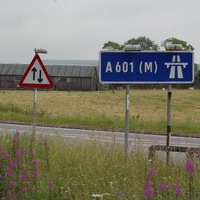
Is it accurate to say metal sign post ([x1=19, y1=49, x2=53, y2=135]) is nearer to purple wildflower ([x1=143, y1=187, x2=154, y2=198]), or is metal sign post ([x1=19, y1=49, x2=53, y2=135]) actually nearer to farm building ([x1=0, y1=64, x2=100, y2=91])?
purple wildflower ([x1=143, y1=187, x2=154, y2=198])

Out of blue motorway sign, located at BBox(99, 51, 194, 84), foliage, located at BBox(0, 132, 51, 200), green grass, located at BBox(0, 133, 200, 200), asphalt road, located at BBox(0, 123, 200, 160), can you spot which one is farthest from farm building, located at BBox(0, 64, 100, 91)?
foliage, located at BBox(0, 132, 51, 200)

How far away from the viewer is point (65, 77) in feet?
192

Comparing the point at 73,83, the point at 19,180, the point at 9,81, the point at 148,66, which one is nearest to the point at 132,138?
the point at 148,66

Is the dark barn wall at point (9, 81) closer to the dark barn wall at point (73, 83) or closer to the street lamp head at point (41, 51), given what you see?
the dark barn wall at point (73, 83)

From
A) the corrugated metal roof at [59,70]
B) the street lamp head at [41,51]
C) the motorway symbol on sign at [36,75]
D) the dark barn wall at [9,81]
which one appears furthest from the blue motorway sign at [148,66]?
the dark barn wall at [9,81]

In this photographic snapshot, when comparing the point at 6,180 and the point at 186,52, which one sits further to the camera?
the point at 186,52

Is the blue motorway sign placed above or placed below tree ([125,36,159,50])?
below

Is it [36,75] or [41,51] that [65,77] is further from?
[36,75]

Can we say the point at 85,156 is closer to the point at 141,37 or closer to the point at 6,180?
the point at 6,180

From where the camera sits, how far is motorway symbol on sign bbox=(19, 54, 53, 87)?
9398 millimetres

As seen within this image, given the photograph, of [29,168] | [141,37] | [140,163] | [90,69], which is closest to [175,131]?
[140,163]

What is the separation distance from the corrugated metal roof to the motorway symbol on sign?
48.1 metres

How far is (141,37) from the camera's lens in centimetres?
12000

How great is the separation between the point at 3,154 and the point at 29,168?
0.40m
